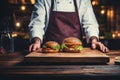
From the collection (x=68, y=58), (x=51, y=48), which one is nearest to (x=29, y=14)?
(x=51, y=48)

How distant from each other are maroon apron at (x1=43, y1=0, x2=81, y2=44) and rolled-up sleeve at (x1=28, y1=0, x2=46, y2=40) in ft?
0.44

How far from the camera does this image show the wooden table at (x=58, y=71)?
2.22 m

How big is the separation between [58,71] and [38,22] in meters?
1.64

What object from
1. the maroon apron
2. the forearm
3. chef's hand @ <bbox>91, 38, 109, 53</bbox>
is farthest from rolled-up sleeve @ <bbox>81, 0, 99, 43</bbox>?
the forearm

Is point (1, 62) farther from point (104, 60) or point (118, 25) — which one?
point (118, 25)

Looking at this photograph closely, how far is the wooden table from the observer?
2.22 metres

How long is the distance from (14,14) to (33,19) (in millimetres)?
4364

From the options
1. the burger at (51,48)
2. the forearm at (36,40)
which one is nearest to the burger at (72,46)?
the burger at (51,48)

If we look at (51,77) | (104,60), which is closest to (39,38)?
(104,60)

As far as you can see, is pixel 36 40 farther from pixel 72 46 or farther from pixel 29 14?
pixel 29 14

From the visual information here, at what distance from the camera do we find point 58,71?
2309 mm

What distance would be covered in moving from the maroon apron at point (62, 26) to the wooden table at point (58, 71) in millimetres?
1331

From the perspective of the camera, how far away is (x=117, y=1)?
25.9 feet

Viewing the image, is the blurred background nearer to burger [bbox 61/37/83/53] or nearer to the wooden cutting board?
burger [bbox 61/37/83/53]
